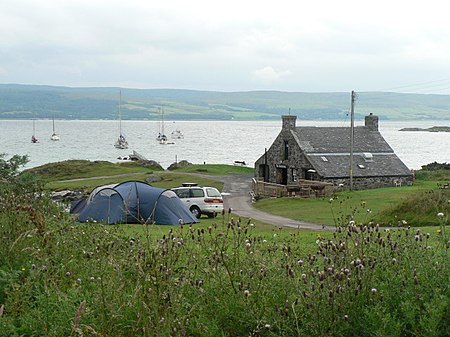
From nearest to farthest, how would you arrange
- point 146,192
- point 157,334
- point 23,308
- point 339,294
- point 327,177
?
point 157,334, point 339,294, point 23,308, point 146,192, point 327,177

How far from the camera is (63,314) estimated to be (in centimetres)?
619

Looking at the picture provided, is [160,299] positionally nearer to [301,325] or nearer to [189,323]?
[189,323]

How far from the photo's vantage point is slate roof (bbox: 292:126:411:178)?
1956 inches

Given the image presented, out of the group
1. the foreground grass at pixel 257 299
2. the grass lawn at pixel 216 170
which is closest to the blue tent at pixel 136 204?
the foreground grass at pixel 257 299

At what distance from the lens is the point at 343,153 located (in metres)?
52.0

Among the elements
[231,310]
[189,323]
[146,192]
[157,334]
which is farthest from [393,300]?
[146,192]

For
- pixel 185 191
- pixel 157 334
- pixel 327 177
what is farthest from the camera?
pixel 327 177

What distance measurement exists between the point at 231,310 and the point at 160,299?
790 mm

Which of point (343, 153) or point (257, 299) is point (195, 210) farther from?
point (257, 299)

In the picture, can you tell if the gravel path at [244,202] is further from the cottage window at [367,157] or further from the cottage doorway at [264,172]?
the cottage window at [367,157]

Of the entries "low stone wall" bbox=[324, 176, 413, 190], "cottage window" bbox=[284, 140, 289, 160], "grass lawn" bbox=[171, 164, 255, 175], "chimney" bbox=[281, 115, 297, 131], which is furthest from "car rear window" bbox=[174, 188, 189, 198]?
"grass lawn" bbox=[171, 164, 255, 175]

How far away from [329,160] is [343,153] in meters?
2.06

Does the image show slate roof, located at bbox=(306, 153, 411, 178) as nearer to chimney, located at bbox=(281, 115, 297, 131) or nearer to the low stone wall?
the low stone wall

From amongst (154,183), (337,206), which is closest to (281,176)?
(154,183)
